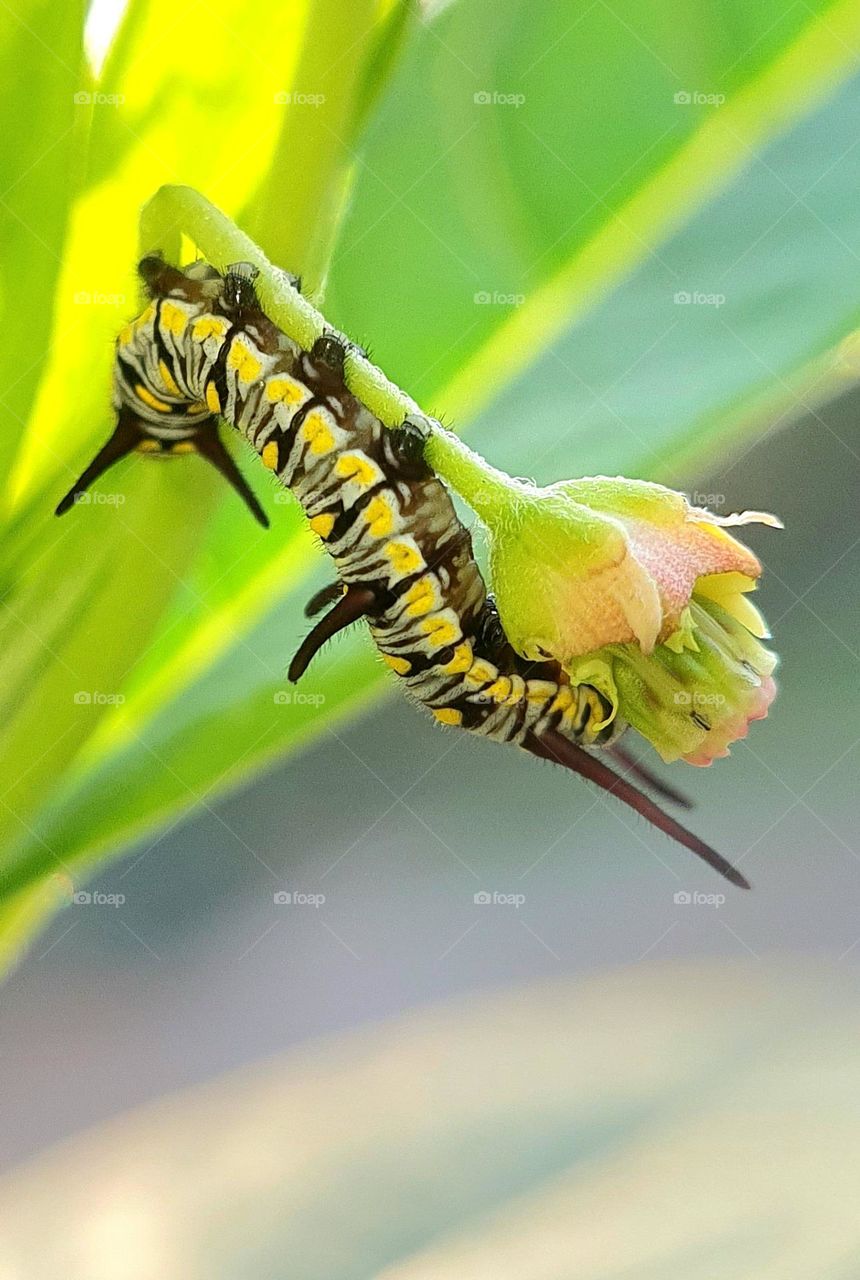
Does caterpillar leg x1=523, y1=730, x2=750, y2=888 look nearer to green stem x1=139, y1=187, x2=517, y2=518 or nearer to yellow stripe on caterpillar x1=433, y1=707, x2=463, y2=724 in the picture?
yellow stripe on caterpillar x1=433, y1=707, x2=463, y2=724

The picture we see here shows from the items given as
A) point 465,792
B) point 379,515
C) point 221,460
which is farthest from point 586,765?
point 465,792

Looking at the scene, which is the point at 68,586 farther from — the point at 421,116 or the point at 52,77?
the point at 421,116

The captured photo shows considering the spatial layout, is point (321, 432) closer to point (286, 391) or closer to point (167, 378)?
point (286, 391)

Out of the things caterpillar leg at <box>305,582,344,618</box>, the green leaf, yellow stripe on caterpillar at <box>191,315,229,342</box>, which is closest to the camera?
the green leaf

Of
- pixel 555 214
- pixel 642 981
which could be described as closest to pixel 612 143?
pixel 555 214

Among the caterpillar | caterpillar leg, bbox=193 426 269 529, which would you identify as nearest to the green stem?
the caterpillar

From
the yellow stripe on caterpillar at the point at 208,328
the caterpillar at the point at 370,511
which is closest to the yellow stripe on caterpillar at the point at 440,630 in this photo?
the caterpillar at the point at 370,511
